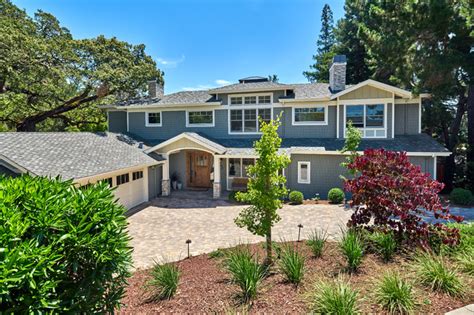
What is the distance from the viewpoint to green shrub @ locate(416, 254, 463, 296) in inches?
180

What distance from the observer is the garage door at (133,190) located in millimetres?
13453

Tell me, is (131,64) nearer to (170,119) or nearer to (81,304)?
Answer: (170,119)

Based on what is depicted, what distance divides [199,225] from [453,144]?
1907 cm

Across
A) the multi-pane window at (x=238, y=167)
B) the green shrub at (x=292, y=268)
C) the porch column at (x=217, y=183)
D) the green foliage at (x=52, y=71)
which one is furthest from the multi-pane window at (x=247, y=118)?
the green shrub at (x=292, y=268)

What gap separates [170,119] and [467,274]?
706 inches

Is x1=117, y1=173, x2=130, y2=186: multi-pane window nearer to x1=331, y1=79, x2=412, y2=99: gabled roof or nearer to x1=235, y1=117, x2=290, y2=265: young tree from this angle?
x1=235, y1=117, x2=290, y2=265: young tree

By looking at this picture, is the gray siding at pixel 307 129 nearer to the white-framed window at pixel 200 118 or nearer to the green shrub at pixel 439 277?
the white-framed window at pixel 200 118

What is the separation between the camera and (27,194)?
3.75 m

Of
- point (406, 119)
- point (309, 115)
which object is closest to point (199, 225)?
point (309, 115)

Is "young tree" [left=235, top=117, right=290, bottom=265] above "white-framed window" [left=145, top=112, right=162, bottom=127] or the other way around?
the other way around

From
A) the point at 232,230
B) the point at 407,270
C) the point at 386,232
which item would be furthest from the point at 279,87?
the point at 407,270

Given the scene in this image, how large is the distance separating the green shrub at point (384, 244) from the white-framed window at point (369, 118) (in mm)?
11038

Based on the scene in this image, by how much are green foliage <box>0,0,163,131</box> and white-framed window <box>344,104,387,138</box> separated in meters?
17.6

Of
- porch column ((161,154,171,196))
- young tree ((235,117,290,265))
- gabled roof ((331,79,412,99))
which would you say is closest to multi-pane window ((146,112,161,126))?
porch column ((161,154,171,196))
